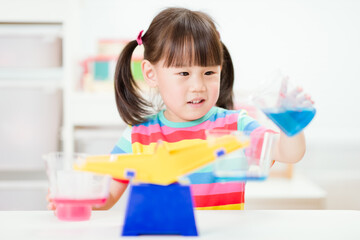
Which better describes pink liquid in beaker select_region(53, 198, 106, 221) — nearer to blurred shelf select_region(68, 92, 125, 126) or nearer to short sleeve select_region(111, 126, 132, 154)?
short sleeve select_region(111, 126, 132, 154)

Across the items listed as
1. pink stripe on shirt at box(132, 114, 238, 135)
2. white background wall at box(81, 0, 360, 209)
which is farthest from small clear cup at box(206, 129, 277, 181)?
white background wall at box(81, 0, 360, 209)

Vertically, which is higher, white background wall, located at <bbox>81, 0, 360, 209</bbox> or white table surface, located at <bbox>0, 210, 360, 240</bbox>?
white background wall, located at <bbox>81, 0, 360, 209</bbox>

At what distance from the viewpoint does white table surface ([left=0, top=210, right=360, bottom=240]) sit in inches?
28.4

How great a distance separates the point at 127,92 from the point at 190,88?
10.0 inches

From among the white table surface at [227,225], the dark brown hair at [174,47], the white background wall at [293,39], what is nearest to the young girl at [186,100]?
the dark brown hair at [174,47]

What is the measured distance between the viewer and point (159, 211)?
28.4 inches

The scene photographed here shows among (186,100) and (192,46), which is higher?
(192,46)

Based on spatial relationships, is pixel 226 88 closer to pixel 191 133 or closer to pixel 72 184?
pixel 191 133

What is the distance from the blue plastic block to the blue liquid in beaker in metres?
0.16

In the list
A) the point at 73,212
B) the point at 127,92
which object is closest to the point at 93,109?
the point at 127,92

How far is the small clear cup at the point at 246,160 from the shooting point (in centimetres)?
71

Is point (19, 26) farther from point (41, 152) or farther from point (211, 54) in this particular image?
point (211, 54)

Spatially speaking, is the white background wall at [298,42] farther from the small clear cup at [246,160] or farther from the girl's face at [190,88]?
the small clear cup at [246,160]

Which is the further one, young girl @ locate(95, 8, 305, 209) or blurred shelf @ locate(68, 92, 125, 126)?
blurred shelf @ locate(68, 92, 125, 126)
